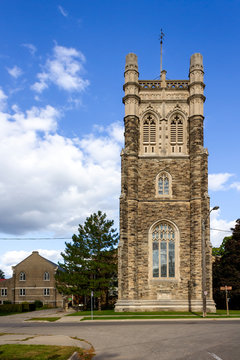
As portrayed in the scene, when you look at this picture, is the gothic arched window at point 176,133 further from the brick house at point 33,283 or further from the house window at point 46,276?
the house window at point 46,276

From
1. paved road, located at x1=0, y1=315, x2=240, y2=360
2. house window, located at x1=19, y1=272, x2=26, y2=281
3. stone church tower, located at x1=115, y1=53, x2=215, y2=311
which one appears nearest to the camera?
paved road, located at x1=0, y1=315, x2=240, y2=360

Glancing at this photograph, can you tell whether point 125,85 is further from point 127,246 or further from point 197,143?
point 127,246

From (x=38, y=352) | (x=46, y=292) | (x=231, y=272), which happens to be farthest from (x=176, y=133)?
(x=46, y=292)

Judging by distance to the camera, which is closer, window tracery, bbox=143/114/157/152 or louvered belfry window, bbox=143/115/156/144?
window tracery, bbox=143/114/157/152

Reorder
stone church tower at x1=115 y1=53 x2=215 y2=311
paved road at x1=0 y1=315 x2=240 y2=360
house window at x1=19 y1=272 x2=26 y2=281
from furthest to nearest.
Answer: house window at x1=19 y1=272 x2=26 y2=281 < stone church tower at x1=115 y1=53 x2=215 y2=311 < paved road at x1=0 y1=315 x2=240 y2=360

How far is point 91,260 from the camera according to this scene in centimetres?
3769

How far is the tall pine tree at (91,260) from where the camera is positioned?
3716 centimetres

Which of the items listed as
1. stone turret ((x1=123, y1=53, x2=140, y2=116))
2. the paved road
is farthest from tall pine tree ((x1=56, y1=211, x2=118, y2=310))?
the paved road

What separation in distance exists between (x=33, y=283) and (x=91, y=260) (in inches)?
1121

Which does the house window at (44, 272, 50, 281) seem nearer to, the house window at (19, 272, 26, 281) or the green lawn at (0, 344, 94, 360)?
the house window at (19, 272, 26, 281)

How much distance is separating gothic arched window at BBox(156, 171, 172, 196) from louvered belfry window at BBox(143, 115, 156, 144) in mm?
3280

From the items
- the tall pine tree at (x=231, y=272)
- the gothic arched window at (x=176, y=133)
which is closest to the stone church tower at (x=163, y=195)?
the gothic arched window at (x=176, y=133)

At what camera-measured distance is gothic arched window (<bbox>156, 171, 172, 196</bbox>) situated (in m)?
35.8

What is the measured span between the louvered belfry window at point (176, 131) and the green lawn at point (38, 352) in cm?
2677
